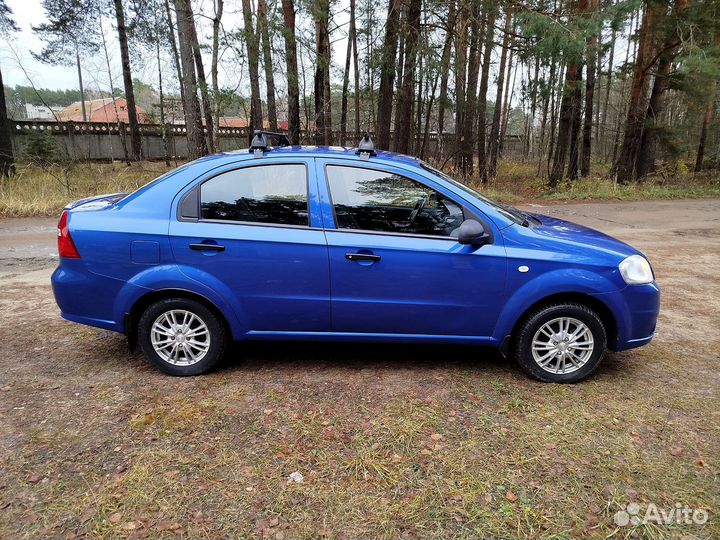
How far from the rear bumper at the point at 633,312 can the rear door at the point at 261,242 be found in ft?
7.24

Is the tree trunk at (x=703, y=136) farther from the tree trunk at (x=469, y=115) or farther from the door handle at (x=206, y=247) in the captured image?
the door handle at (x=206, y=247)

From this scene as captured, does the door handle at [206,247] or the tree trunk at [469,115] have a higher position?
the tree trunk at [469,115]

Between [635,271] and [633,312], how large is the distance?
0.31 meters

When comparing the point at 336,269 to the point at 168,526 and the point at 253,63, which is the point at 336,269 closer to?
the point at 168,526

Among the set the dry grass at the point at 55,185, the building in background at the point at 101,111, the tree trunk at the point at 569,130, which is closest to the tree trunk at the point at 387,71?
the tree trunk at the point at 569,130

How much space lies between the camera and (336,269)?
361 cm

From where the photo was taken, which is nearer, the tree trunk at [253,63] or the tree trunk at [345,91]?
the tree trunk at [253,63]

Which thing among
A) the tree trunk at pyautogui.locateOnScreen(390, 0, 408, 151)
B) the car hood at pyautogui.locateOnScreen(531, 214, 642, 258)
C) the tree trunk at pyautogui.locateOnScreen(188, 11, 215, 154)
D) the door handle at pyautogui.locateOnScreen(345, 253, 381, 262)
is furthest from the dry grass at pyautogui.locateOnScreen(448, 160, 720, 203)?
the door handle at pyautogui.locateOnScreen(345, 253, 381, 262)

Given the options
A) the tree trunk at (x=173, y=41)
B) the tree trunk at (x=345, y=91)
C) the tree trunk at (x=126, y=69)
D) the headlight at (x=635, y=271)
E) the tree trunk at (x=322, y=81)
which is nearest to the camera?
the headlight at (x=635, y=271)

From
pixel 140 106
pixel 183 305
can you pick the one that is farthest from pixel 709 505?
pixel 140 106

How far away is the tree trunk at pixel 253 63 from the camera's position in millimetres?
12570

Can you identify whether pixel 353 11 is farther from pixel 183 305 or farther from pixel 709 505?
pixel 709 505

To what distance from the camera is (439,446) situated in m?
2.92

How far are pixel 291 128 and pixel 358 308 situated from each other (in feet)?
45.0
